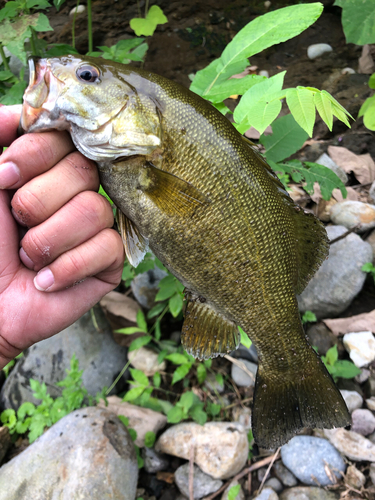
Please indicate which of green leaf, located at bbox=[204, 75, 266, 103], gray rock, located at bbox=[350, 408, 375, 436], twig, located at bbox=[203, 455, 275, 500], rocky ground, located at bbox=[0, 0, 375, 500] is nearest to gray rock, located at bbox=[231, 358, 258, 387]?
rocky ground, located at bbox=[0, 0, 375, 500]

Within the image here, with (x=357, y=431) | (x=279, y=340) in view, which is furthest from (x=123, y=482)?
(x=357, y=431)

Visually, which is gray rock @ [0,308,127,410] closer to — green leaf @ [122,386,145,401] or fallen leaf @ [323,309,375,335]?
green leaf @ [122,386,145,401]

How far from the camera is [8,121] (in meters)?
1.24

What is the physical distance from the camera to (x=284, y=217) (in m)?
1.46

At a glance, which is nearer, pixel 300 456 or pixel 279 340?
pixel 279 340

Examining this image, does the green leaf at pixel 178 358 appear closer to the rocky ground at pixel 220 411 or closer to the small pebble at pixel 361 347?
the rocky ground at pixel 220 411

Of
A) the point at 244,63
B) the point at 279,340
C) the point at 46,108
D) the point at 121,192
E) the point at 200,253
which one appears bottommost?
the point at 279,340

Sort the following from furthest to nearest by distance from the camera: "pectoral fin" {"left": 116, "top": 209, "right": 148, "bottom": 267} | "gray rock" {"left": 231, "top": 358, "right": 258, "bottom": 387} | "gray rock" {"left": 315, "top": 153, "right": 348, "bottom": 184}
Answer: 1. "gray rock" {"left": 315, "top": 153, "right": 348, "bottom": 184}
2. "gray rock" {"left": 231, "top": 358, "right": 258, "bottom": 387}
3. "pectoral fin" {"left": 116, "top": 209, "right": 148, "bottom": 267}

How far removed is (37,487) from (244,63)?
257 cm

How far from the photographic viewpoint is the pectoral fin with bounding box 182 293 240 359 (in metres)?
1.58

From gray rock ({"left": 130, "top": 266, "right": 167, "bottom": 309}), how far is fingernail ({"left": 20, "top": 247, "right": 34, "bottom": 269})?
1743 millimetres

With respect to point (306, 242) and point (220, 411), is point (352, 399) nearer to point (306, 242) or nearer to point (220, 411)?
point (220, 411)

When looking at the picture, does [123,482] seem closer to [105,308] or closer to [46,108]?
[105,308]

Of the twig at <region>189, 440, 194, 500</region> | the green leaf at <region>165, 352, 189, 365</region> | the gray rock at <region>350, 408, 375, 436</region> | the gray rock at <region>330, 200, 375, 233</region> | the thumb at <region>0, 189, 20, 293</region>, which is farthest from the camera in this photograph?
the gray rock at <region>330, 200, 375, 233</region>
